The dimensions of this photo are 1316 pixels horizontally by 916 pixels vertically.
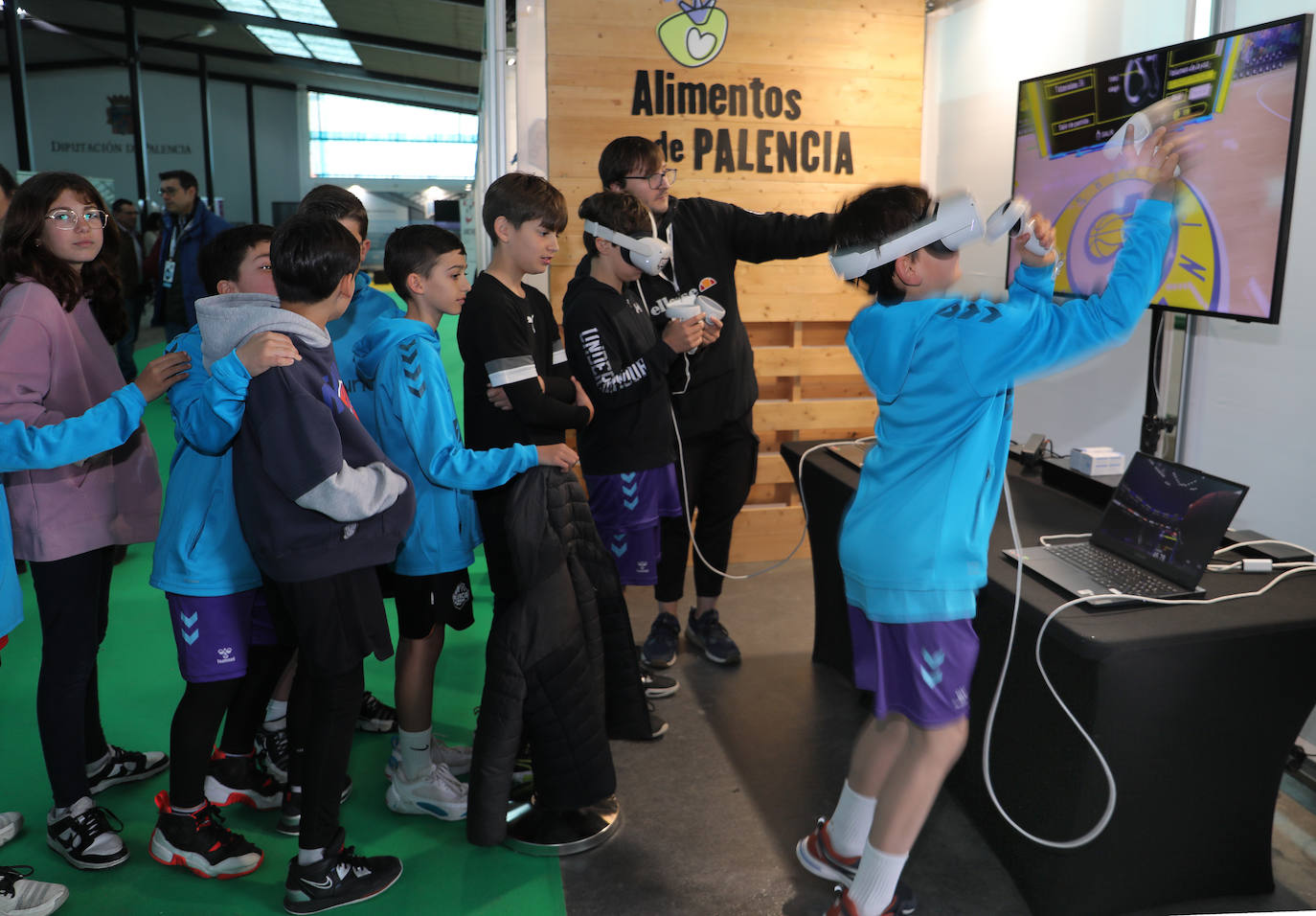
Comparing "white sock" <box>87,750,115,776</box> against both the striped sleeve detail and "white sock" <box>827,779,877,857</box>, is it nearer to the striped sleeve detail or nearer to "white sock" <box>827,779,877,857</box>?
the striped sleeve detail

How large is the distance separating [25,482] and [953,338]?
6.00ft

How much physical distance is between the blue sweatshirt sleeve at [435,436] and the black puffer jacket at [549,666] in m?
0.06

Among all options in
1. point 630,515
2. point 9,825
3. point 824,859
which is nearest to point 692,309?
point 630,515

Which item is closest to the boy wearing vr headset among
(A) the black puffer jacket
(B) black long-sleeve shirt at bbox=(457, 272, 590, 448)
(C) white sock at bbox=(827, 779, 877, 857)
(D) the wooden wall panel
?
(B) black long-sleeve shirt at bbox=(457, 272, 590, 448)

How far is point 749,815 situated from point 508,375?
3.94 ft

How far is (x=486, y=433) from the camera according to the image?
2270 millimetres

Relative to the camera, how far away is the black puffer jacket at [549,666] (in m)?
2.07

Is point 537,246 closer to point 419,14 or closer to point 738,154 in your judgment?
point 738,154

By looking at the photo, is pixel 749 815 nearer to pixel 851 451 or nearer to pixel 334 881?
pixel 334 881

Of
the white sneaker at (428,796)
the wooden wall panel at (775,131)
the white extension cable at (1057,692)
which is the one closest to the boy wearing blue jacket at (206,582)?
the white sneaker at (428,796)

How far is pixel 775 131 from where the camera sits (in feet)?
13.4

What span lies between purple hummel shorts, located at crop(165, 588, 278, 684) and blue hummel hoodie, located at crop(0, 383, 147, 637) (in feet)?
0.93

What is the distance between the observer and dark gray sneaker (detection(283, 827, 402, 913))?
1.97m

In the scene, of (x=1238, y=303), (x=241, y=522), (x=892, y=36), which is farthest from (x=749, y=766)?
(x=892, y=36)
